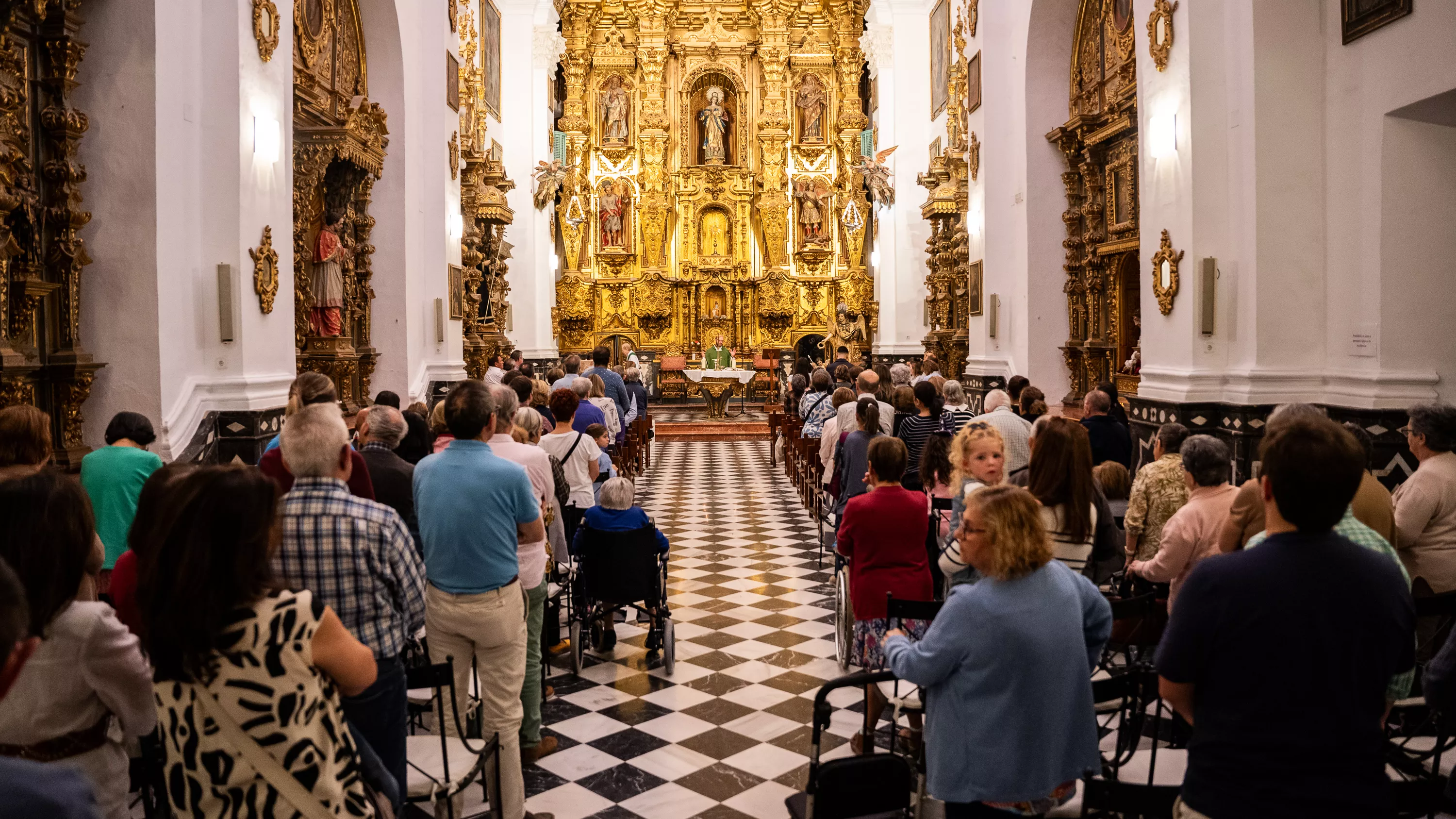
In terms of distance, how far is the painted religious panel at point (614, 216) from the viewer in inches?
1094

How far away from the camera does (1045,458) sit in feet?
14.5

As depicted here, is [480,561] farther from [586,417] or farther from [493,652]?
[586,417]

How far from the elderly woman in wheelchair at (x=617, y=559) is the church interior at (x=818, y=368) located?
0.25 ft

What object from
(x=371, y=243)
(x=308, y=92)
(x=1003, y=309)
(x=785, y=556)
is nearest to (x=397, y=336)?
(x=371, y=243)

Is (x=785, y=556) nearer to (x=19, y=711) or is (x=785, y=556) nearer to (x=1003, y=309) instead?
→ (x=1003, y=309)

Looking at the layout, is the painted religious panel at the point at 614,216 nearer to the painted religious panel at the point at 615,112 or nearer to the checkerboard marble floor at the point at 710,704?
the painted religious panel at the point at 615,112

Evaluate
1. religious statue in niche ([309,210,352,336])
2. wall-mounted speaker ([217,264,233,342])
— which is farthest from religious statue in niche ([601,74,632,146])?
wall-mounted speaker ([217,264,233,342])

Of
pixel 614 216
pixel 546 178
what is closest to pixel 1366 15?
pixel 546 178

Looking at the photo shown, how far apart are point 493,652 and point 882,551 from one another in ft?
6.23

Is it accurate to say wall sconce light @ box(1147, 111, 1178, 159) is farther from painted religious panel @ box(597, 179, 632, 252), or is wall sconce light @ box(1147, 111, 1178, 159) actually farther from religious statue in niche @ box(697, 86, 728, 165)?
painted religious panel @ box(597, 179, 632, 252)

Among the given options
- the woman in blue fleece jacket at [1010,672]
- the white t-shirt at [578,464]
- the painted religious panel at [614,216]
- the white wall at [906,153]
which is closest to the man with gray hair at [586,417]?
the white t-shirt at [578,464]

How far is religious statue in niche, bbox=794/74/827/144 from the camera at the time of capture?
1109 inches

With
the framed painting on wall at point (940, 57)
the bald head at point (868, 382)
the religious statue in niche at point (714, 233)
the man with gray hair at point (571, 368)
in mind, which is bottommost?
the bald head at point (868, 382)

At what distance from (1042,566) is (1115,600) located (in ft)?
5.27
